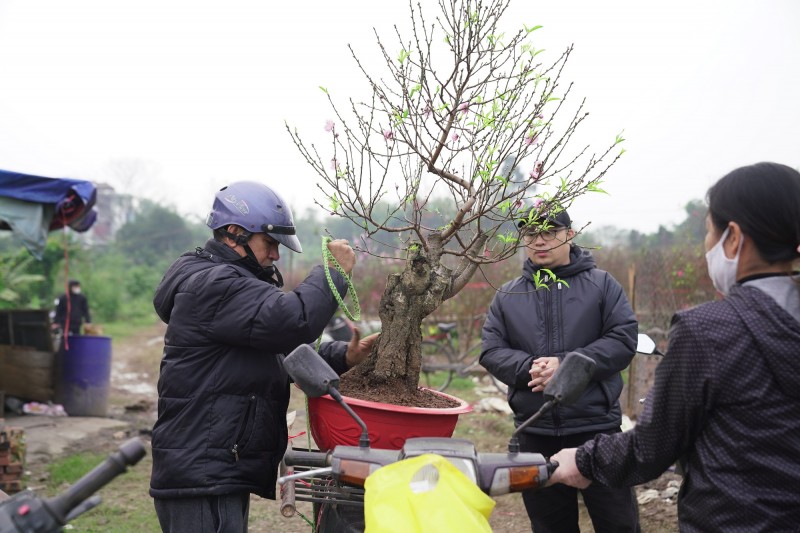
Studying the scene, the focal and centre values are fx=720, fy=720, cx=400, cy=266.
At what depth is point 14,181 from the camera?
25.3 ft

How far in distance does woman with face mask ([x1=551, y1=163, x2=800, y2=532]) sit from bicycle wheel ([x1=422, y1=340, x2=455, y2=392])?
Answer: 958cm

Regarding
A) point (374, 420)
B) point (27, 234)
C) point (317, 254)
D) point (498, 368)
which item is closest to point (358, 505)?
point (374, 420)

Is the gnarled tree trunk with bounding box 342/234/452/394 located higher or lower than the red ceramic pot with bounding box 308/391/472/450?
higher

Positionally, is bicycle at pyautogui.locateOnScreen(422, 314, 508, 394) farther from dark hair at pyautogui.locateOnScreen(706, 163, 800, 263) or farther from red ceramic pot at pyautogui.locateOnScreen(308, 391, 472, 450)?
dark hair at pyautogui.locateOnScreen(706, 163, 800, 263)

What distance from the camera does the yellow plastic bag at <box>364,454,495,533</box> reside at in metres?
1.71

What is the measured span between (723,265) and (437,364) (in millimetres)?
10176

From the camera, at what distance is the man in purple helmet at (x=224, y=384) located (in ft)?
8.84

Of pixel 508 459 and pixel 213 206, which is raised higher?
pixel 213 206

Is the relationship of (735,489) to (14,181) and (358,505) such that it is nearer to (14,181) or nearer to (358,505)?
(358,505)

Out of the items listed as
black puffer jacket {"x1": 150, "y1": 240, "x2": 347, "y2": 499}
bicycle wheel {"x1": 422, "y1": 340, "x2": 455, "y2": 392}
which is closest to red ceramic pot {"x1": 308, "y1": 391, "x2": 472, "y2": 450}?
black puffer jacket {"x1": 150, "y1": 240, "x2": 347, "y2": 499}

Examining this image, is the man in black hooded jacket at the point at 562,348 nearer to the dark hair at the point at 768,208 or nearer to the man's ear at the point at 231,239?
the man's ear at the point at 231,239

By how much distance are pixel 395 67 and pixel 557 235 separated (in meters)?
1.18

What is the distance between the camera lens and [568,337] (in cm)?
346

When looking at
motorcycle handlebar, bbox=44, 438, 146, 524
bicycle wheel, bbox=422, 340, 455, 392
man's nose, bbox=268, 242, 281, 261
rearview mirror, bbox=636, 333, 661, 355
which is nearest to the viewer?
motorcycle handlebar, bbox=44, 438, 146, 524
